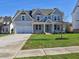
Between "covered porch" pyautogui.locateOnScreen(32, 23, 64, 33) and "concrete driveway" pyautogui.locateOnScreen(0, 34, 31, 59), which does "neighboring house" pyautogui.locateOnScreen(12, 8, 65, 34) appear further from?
"concrete driveway" pyautogui.locateOnScreen(0, 34, 31, 59)

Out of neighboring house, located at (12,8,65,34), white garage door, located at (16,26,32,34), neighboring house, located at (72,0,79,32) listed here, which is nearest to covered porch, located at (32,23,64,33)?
neighboring house, located at (12,8,65,34)

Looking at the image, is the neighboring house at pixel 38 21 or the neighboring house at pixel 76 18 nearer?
the neighboring house at pixel 76 18

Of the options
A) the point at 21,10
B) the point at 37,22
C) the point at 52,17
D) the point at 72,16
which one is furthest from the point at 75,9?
the point at 21,10

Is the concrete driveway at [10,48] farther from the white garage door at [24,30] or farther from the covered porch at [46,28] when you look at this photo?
the covered porch at [46,28]

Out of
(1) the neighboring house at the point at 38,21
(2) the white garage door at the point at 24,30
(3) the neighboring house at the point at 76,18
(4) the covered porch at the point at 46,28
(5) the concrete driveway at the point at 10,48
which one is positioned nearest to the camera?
(5) the concrete driveway at the point at 10,48

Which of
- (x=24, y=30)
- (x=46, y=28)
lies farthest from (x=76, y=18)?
(x=24, y=30)

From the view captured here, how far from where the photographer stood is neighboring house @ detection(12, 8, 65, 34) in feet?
196

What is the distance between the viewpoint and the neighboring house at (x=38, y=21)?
5981 centimetres

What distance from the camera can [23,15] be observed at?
6066 cm

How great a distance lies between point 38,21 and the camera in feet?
200

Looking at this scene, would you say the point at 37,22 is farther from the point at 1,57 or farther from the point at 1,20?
the point at 1,57

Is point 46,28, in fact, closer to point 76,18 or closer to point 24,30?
point 24,30

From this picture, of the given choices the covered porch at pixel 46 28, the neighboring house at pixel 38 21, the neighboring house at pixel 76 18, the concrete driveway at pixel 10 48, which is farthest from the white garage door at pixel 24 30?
the concrete driveway at pixel 10 48

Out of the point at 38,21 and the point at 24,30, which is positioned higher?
the point at 38,21
